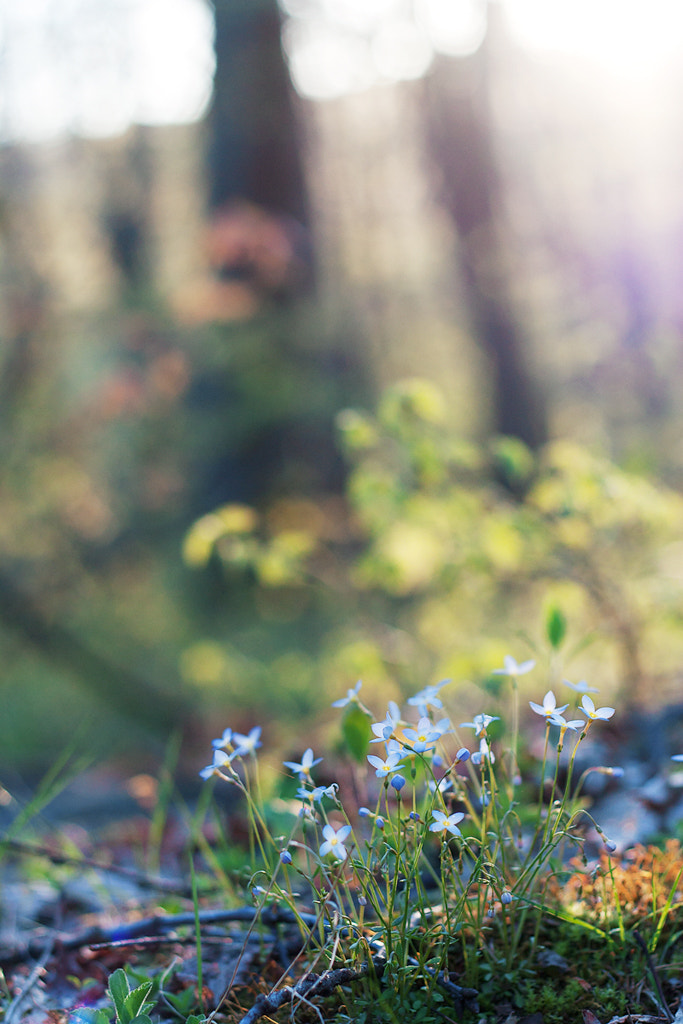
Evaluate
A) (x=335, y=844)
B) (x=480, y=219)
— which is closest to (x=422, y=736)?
(x=335, y=844)

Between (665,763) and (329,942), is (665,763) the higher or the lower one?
the higher one

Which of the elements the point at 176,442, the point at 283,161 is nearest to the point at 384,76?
the point at 283,161

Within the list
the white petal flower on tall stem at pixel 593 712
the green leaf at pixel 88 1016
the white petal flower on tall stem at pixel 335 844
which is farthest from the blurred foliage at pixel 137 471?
the white petal flower on tall stem at pixel 593 712

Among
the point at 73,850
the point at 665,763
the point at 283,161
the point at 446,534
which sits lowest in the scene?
the point at 73,850

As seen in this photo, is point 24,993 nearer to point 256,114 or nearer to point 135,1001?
point 135,1001

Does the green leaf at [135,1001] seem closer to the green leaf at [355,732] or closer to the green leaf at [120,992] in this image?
the green leaf at [120,992]

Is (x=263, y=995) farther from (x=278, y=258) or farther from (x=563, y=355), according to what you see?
(x=563, y=355)
